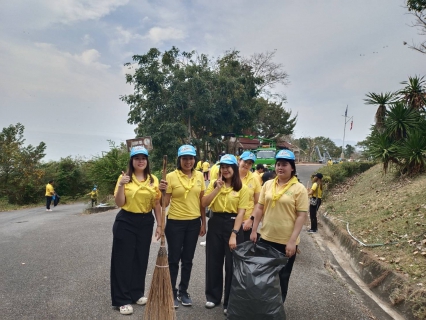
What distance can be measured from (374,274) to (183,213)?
126 inches

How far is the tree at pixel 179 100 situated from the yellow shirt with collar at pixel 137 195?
64.0 feet

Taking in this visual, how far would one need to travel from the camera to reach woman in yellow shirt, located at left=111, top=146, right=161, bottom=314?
3893 millimetres

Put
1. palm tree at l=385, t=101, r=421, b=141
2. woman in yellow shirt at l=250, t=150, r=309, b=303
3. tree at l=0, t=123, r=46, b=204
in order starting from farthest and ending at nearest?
tree at l=0, t=123, r=46, b=204 → palm tree at l=385, t=101, r=421, b=141 → woman in yellow shirt at l=250, t=150, r=309, b=303

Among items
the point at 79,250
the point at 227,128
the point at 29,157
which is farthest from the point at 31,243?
the point at 29,157

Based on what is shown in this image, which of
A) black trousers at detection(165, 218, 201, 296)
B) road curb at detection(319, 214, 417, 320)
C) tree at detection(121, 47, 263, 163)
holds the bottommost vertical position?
road curb at detection(319, 214, 417, 320)

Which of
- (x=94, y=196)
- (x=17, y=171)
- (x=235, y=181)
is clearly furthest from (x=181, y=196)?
(x=17, y=171)

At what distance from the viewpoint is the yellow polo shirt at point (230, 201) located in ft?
12.8

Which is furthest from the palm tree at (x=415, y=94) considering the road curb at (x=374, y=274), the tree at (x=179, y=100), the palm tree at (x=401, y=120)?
the tree at (x=179, y=100)

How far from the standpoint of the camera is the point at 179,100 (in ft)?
80.0

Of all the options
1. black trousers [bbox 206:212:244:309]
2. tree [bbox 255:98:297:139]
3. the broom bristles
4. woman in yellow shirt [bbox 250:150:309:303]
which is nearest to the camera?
the broom bristles

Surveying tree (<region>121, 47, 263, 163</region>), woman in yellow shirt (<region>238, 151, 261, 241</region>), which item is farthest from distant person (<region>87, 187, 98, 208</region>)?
woman in yellow shirt (<region>238, 151, 261, 241</region>)

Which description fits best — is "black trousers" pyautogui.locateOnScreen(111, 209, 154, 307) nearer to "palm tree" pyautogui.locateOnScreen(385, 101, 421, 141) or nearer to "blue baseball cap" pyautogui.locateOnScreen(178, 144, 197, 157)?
"blue baseball cap" pyautogui.locateOnScreen(178, 144, 197, 157)

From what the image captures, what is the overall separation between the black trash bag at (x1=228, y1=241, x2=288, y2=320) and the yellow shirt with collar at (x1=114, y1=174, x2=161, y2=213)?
1204 mm

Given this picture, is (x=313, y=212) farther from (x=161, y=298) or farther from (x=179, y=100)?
(x=179, y=100)
